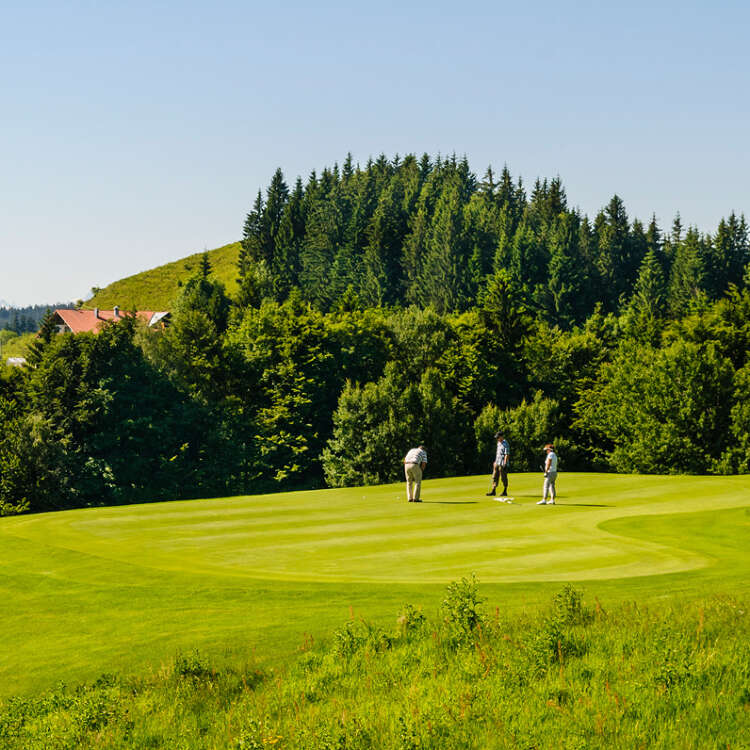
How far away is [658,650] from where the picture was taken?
35.1 feet

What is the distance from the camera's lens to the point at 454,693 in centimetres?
990

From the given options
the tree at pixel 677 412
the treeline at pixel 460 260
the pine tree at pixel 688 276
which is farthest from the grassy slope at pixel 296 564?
the pine tree at pixel 688 276

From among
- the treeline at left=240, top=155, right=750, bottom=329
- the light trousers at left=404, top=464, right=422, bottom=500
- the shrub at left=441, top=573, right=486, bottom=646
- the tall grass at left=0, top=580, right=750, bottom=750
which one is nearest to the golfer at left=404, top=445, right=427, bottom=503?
the light trousers at left=404, top=464, right=422, bottom=500

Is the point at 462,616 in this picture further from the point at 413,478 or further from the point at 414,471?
the point at 413,478

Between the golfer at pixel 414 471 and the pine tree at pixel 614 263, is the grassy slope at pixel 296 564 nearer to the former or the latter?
the golfer at pixel 414 471

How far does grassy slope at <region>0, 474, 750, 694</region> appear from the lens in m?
13.9

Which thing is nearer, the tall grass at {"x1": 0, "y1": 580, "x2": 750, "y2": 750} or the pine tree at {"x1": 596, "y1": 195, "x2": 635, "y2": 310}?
the tall grass at {"x1": 0, "y1": 580, "x2": 750, "y2": 750}

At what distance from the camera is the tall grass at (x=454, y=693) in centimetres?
875

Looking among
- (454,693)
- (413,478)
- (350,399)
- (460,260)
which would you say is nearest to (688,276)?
(460,260)

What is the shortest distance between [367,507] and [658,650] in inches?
784

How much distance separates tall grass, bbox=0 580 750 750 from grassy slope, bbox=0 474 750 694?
1.46 metres

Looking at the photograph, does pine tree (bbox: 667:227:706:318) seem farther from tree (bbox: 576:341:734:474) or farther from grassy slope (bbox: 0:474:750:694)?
grassy slope (bbox: 0:474:750:694)

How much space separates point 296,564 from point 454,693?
10.3 meters

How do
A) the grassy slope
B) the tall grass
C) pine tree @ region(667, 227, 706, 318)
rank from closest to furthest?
the tall grass → the grassy slope → pine tree @ region(667, 227, 706, 318)
